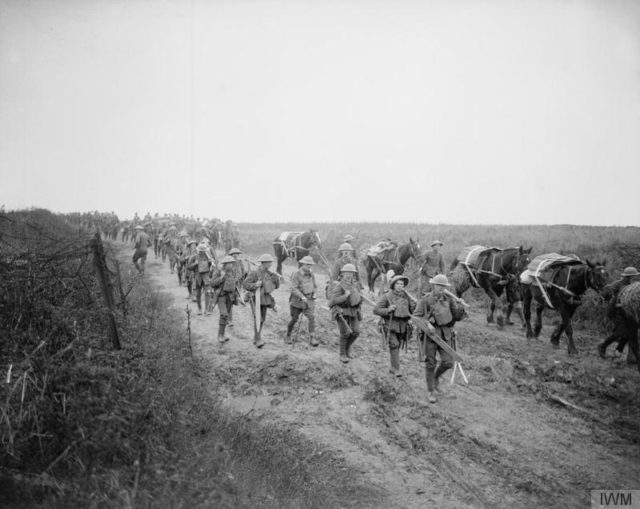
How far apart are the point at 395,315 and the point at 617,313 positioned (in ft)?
15.9

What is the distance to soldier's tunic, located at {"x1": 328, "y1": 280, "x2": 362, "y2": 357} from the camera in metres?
7.91

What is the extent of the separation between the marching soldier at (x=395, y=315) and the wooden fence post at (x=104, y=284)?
4.50 m

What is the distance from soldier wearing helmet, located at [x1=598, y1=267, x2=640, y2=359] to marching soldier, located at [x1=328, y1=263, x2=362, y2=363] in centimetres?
537

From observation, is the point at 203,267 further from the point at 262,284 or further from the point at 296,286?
the point at 296,286

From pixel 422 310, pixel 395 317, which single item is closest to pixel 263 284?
pixel 395 317

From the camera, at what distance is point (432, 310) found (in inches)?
260

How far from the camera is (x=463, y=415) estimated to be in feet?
19.5

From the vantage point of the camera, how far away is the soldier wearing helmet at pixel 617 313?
7.72 meters

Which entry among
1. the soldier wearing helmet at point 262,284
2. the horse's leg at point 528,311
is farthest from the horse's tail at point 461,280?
the soldier wearing helmet at point 262,284

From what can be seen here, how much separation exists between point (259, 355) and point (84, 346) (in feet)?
14.0

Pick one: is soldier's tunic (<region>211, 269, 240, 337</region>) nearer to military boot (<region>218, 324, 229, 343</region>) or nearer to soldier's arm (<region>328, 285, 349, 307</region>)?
military boot (<region>218, 324, 229, 343</region>)

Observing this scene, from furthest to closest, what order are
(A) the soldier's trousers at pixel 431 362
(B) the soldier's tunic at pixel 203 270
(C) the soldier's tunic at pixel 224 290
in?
1. (B) the soldier's tunic at pixel 203 270
2. (C) the soldier's tunic at pixel 224 290
3. (A) the soldier's trousers at pixel 431 362

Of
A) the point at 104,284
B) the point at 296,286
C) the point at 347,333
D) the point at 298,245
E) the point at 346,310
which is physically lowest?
the point at 347,333

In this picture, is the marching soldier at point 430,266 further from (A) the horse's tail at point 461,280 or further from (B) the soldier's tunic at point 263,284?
(B) the soldier's tunic at point 263,284
